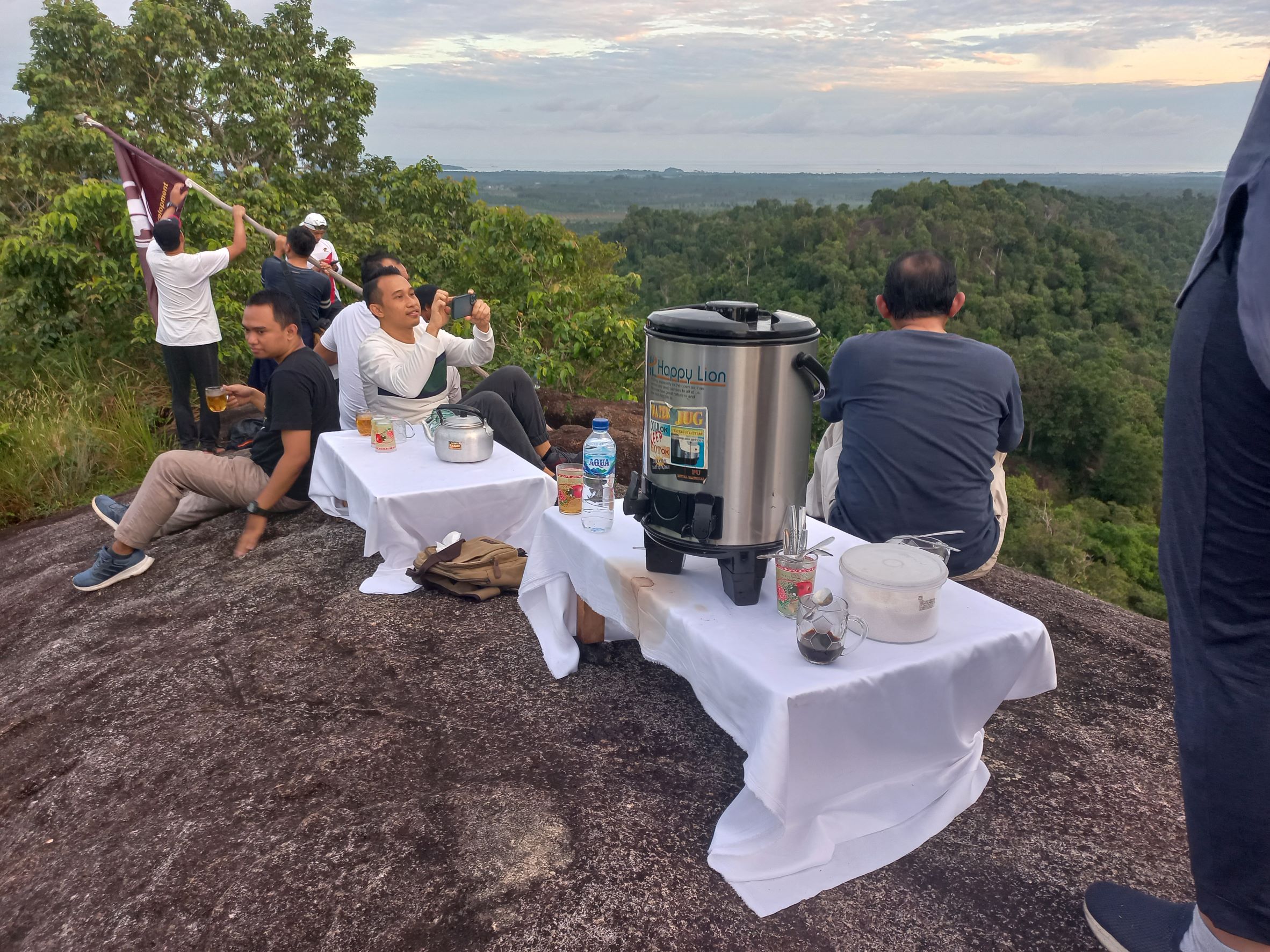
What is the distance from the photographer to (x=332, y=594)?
377 centimetres

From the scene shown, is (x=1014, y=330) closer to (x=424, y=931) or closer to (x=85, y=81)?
(x=85, y=81)

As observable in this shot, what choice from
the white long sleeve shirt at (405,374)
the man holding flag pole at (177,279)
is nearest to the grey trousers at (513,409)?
the white long sleeve shirt at (405,374)

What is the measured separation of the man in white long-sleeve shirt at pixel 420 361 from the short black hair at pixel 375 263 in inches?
19.8

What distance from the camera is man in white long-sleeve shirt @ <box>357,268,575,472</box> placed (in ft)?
14.3

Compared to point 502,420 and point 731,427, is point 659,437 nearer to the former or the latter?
point 731,427

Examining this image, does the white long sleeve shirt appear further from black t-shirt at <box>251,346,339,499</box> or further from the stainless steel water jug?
the stainless steel water jug

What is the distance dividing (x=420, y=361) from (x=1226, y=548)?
3.78 meters

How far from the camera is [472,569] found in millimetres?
3553

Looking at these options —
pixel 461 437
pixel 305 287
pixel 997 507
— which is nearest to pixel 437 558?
pixel 461 437

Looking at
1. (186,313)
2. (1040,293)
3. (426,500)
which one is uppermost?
(186,313)

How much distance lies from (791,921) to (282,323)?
3.50 metres

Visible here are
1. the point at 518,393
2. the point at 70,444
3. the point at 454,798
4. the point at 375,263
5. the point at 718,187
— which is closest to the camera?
the point at 454,798

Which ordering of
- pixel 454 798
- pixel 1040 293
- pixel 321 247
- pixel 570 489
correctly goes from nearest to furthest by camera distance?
pixel 454 798 → pixel 570 489 → pixel 321 247 → pixel 1040 293

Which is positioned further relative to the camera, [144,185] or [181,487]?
[144,185]
